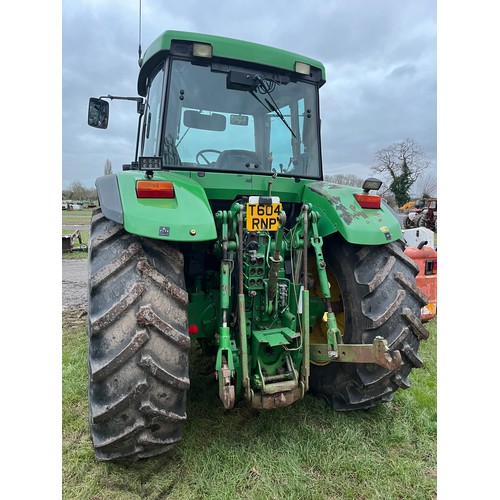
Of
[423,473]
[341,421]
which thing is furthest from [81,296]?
→ [423,473]

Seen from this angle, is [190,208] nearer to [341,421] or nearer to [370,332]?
[370,332]

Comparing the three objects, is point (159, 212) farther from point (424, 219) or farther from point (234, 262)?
point (424, 219)

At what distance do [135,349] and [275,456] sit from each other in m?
1.08

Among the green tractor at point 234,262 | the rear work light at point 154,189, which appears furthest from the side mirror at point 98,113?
the rear work light at point 154,189

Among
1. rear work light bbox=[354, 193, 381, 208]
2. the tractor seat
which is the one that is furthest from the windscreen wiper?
rear work light bbox=[354, 193, 381, 208]

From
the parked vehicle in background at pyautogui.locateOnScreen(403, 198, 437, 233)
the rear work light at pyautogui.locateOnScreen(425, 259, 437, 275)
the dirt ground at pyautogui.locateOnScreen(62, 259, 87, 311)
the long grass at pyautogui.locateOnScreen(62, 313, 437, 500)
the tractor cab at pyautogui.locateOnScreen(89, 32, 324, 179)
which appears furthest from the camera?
the parked vehicle in background at pyautogui.locateOnScreen(403, 198, 437, 233)

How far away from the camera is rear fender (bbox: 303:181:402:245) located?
8.46ft

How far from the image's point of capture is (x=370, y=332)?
8.41 ft

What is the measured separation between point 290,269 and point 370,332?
26.6 inches

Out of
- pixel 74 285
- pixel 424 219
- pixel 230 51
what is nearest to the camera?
pixel 230 51

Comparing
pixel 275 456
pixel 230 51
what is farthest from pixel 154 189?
pixel 275 456

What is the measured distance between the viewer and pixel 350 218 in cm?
262

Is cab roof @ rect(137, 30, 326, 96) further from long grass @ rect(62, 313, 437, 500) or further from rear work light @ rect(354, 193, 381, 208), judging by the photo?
long grass @ rect(62, 313, 437, 500)

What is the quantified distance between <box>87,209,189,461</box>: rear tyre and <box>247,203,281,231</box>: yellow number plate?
21.1 inches
